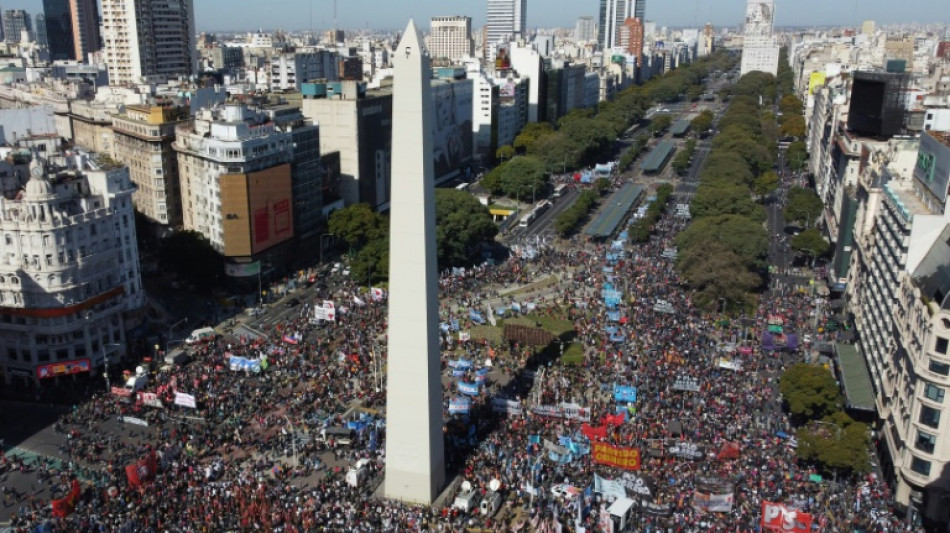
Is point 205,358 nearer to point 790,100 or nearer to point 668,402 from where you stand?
point 668,402

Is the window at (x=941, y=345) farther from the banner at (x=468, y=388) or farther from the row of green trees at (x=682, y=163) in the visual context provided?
the row of green trees at (x=682, y=163)

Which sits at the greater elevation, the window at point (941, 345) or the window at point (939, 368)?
the window at point (941, 345)

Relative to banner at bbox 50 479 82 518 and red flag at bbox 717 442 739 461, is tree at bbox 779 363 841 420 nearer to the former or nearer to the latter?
red flag at bbox 717 442 739 461

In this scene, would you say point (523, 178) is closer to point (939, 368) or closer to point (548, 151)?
point (548, 151)

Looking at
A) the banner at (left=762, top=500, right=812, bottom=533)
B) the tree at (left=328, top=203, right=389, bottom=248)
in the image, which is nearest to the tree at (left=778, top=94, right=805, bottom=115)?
the tree at (left=328, top=203, right=389, bottom=248)

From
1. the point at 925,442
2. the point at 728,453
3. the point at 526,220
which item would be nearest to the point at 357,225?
the point at 526,220

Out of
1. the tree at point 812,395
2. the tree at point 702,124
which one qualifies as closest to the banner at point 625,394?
the tree at point 812,395

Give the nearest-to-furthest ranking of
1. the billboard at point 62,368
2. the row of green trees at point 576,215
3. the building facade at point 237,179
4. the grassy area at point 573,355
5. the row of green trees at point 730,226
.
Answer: the billboard at point 62,368 < the grassy area at point 573,355 < the row of green trees at point 730,226 < the building facade at point 237,179 < the row of green trees at point 576,215
